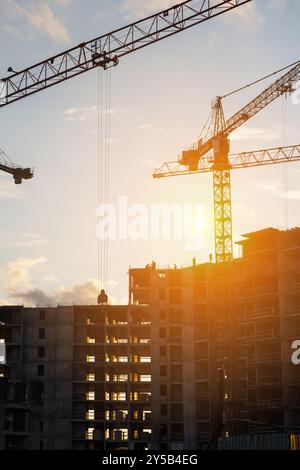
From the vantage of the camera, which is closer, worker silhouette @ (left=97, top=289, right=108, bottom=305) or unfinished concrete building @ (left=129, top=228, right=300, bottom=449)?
unfinished concrete building @ (left=129, top=228, right=300, bottom=449)

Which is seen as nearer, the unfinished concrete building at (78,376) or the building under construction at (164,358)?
the building under construction at (164,358)

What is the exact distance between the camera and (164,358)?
151250 mm

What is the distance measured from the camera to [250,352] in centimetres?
14075

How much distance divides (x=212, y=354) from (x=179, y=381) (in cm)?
780

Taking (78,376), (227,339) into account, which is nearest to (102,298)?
(78,376)

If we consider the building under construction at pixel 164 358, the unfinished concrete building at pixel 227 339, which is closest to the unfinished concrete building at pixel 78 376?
the building under construction at pixel 164 358

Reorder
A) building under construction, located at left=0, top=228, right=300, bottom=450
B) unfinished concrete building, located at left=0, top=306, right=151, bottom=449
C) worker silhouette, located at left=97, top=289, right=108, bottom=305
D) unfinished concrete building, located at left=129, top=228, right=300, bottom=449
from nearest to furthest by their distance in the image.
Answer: unfinished concrete building, located at left=129, top=228, right=300, bottom=449 → building under construction, located at left=0, top=228, right=300, bottom=450 → unfinished concrete building, located at left=0, top=306, right=151, bottom=449 → worker silhouette, located at left=97, top=289, right=108, bottom=305

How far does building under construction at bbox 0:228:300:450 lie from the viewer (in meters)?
137

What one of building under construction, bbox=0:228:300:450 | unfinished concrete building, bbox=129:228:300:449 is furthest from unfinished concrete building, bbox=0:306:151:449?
unfinished concrete building, bbox=129:228:300:449

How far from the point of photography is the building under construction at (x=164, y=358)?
449ft

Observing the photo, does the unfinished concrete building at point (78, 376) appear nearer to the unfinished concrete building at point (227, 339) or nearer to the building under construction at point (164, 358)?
the building under construction at point (164, 358)

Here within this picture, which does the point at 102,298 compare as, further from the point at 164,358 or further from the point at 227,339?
the point at 227,339

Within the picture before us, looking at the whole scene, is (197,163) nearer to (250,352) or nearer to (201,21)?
(250,352)

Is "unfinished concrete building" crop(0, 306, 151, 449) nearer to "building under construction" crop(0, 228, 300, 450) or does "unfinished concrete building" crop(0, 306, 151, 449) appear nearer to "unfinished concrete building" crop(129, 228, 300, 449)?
"building under construction" crop(0, 228, 300, 450)
